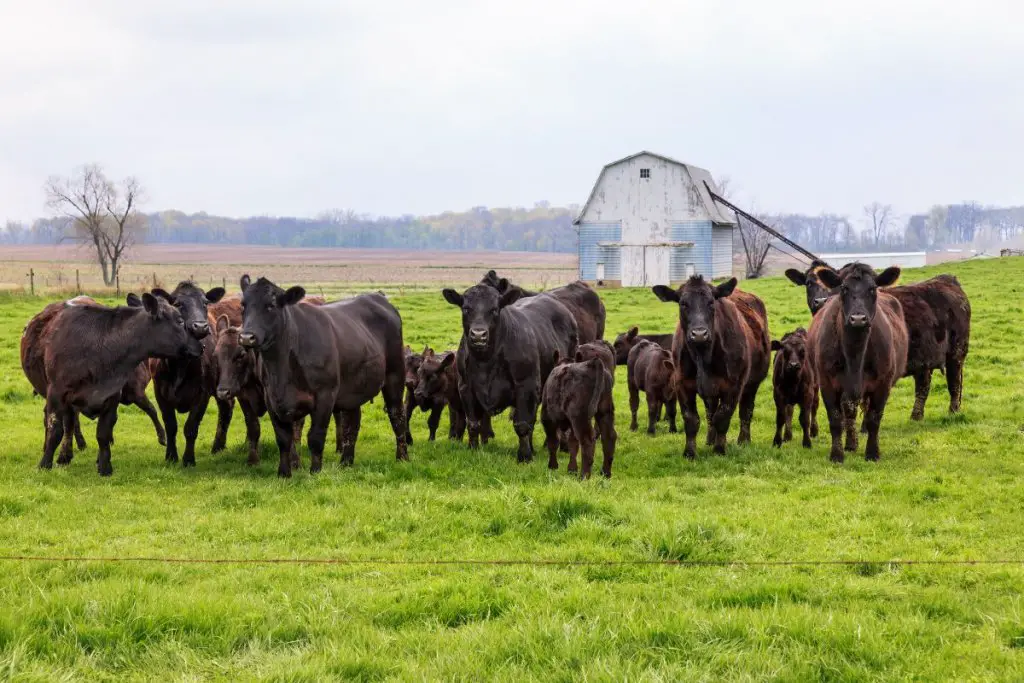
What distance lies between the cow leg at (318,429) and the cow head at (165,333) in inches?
78.7

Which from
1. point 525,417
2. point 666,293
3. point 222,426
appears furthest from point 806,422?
point 222,426

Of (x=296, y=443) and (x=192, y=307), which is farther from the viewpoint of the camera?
(x=192, y=307)

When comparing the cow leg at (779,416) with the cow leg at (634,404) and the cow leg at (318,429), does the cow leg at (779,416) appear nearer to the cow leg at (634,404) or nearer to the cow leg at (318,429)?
the cow leg at (634,404)

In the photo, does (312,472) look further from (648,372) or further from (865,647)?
(865,647)

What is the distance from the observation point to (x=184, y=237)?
17175 centimetres

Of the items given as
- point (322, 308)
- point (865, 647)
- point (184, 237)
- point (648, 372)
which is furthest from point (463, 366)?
point (184, 237)

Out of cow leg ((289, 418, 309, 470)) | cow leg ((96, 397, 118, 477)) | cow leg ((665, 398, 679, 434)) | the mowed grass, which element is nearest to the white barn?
cow leg ((665, 398, 679, 434))

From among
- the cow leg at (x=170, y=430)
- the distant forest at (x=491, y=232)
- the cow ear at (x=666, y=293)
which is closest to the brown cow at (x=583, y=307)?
the cow ear at (x=666, y=293)

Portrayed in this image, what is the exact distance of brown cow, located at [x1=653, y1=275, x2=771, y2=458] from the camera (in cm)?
1119

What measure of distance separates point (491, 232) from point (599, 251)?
136323 mm

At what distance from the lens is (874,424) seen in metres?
11.0

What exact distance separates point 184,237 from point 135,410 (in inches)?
6503

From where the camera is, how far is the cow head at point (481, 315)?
34.8ft

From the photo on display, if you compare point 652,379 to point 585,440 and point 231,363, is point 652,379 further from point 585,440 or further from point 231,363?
point 231,363
